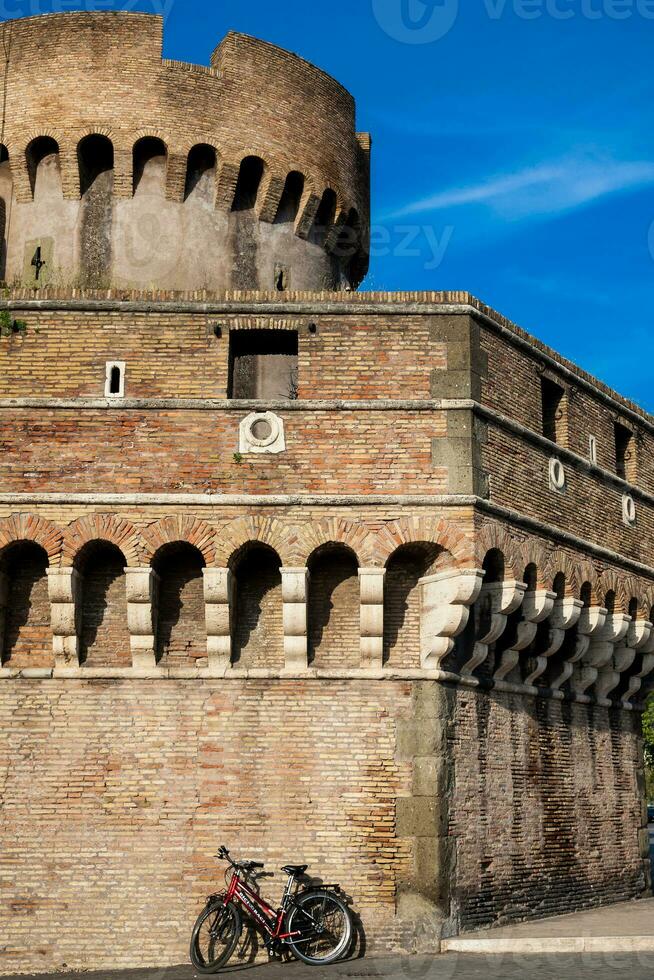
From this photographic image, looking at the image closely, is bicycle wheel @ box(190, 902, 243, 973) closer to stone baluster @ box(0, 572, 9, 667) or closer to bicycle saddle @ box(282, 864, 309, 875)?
bicycle saddle @ box(282, 864, 309, 875)

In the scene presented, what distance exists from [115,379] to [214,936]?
21.6 feet

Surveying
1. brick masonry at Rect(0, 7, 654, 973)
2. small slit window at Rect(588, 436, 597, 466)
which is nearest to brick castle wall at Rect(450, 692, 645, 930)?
brick masonry at Rect(0, 7, 654, 973)

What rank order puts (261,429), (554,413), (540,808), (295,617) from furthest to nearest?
(554,413), (540,808), (261,429), (295,617)

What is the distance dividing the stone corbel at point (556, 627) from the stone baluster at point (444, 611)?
232cm

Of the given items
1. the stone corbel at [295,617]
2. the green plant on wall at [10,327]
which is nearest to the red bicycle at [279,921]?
the stone corbel at [295,617]

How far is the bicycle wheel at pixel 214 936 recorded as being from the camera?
13.6 meters

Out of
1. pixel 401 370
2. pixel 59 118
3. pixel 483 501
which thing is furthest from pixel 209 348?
pixel 59 118

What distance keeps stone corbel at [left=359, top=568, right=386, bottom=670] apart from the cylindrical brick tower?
6.00 m

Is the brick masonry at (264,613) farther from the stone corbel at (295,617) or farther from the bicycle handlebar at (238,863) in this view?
the bicycle handlebar at (238,863)

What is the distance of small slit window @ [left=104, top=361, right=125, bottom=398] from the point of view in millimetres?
15102

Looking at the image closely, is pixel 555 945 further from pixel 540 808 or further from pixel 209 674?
pixel 209 674

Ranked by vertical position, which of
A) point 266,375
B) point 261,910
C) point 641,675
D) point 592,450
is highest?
point 266,375

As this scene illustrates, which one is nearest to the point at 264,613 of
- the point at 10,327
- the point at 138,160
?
the point at 10,327

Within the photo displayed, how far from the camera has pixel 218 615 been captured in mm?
14672
